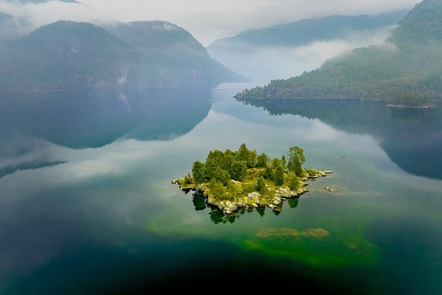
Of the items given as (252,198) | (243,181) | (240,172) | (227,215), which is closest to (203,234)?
(227,215)

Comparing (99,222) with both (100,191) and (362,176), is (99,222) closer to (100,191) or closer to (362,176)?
(100,191)

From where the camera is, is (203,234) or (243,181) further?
(243,181)

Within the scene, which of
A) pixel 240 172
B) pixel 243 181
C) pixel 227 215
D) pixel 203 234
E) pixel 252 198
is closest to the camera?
pixel 203 234

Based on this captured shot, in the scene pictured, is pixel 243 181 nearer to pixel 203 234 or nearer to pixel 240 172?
pixel 240 172

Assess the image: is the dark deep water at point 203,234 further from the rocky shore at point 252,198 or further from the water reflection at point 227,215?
the rocky shore at point 252,198

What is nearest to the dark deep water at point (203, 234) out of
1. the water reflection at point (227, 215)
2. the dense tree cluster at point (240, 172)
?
the water reflection at point (227, 215)

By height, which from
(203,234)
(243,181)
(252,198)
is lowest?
(203,234)

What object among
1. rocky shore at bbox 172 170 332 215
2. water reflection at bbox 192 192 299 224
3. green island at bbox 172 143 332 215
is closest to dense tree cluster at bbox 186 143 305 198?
green island at bbox 172 143 332 215

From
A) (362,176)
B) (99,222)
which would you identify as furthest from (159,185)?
Result: (362,176)
